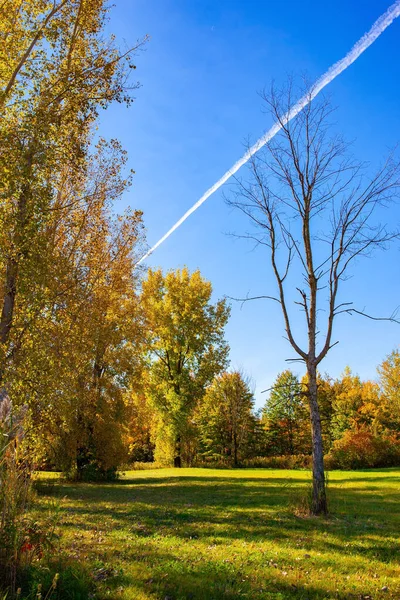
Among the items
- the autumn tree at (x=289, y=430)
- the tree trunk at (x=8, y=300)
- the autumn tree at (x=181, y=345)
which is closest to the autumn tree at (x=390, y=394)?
the autumn tree at (x=289, y=430)

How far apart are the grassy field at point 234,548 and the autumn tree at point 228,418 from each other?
28.5 meters

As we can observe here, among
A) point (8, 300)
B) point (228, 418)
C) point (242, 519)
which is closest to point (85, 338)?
point (8, 300)

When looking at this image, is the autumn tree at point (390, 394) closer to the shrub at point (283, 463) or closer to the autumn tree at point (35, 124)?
the shrub at point (283, 463)

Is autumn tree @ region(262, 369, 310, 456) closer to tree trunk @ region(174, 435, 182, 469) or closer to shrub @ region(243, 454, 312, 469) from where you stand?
shrub @ region(243, 454, 312, 469)

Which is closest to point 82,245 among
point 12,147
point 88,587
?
point 12,147

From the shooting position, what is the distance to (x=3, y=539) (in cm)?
462

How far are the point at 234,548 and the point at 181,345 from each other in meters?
27.4

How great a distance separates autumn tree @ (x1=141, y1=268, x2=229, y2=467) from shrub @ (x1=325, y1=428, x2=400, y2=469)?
435 inches

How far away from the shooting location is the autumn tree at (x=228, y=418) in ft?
135

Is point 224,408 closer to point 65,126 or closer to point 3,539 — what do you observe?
point 65,126

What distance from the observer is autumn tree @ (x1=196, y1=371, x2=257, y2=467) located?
135 feet

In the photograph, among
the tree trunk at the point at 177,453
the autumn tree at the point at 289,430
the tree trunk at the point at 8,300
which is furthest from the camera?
the autumn tree at the point at 289,430

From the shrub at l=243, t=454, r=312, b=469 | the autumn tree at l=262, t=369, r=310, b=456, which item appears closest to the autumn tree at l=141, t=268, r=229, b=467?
the shrub at l=243, t=454, r=312, b=469

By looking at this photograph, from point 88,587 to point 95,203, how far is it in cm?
1426
